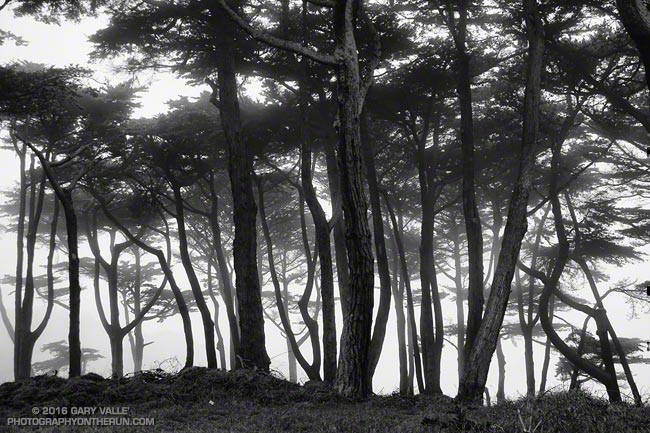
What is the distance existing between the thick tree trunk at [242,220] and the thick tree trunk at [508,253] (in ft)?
11.4

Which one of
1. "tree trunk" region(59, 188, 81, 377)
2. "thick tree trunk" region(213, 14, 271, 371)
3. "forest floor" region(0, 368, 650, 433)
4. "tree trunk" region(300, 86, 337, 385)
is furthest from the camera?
"tree trunk" region(300, 86, 337, 385)

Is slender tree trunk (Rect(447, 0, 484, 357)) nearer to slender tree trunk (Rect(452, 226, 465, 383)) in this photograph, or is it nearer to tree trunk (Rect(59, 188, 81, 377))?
tree trunk (Rect(59, 188, 81, 377))

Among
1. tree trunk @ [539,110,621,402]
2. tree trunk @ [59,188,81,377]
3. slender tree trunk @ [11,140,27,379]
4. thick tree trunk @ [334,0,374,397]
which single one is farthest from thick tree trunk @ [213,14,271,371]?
slender tree trunk @ [11,140,27,379]

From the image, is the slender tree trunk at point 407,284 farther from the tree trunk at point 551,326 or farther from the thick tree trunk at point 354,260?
the thick tree trunk at point 354,260

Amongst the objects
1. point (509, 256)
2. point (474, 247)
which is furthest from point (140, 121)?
point (509, 256)

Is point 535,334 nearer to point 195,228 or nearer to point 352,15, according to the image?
point 195,228

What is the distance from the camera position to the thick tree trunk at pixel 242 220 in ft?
30.5

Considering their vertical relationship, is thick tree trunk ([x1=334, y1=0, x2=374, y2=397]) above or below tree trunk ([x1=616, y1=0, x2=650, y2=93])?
below

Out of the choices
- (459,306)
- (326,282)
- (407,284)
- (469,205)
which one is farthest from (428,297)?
(459,306)

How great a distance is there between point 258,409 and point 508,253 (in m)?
4.54

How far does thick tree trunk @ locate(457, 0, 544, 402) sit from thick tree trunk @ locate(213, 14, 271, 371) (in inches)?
137

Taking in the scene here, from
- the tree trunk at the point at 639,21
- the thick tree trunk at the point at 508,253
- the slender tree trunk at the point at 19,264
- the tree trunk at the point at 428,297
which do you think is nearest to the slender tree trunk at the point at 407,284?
the tree trunk at the point at 428,297

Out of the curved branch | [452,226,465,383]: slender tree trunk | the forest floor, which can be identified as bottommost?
the forest floor

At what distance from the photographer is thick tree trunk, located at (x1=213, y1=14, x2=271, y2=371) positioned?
928cm
